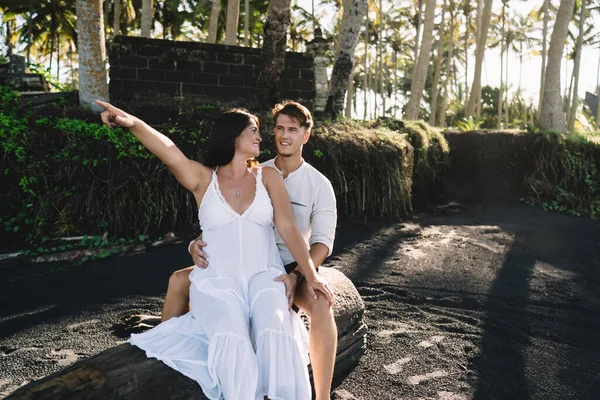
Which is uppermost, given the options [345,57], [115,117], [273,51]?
[345,57]

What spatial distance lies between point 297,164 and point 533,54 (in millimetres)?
35726

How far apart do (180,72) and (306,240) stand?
6.96 m

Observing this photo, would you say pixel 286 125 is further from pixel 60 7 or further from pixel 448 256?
pixel 60 7

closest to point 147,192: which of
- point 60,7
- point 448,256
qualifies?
point 448,256

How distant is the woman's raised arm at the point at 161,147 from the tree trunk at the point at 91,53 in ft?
18.4

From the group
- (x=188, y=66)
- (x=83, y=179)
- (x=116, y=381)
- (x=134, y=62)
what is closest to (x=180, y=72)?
(x=188, y=66)

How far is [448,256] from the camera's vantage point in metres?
7.06

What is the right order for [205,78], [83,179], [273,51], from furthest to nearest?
[205,78] < [273,51] < [83,179]

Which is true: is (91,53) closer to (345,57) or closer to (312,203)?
(345,57)

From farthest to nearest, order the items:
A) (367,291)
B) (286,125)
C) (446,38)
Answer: (446,38) < (367,291) < (286,125)

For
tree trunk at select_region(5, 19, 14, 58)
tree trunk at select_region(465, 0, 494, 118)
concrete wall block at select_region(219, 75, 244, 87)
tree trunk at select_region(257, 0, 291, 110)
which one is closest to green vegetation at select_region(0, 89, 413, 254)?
tree trunk at select_region(257, 0, 291, 110)

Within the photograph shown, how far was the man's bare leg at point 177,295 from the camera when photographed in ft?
10.4

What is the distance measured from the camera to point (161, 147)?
9.81 ft

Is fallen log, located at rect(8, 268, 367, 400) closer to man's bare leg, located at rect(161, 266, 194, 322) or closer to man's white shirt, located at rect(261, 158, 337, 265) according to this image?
man's bare leg, located at rect(161, 266, 194, 322)
